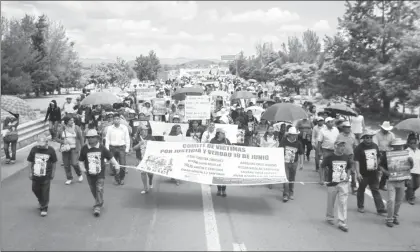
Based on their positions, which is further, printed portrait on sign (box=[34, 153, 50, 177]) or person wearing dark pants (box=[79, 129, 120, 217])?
person wearing dark pants (box=[79, 129, 120, 217])

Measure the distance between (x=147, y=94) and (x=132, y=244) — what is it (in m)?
16.5

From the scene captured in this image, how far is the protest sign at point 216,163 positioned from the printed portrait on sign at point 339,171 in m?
1.16

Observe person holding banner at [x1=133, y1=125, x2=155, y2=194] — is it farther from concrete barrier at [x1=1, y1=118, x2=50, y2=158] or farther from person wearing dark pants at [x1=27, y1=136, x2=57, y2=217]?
concrete barrier at [x1=1, y1=118, x2=50, y2=158]

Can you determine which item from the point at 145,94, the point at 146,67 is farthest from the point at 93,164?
the point at 146,67

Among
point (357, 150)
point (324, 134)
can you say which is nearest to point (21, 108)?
point (324, 134)

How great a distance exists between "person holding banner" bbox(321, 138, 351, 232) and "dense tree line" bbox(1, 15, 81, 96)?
2571 cm

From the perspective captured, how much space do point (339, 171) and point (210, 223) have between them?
2.46 metres

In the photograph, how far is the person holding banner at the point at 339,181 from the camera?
7.27 m

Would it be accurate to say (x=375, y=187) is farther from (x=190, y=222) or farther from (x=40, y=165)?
(x=40, y=165)

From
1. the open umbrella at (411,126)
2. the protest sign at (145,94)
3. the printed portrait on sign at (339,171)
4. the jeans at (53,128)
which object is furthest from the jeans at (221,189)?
the protest sign at (145,94)

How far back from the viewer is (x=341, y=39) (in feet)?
88.1

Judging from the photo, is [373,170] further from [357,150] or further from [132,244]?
[132,244]

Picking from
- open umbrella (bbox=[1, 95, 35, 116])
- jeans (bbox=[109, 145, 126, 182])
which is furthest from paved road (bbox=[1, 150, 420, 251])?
open umbrella (bbox=[1, 95, 35, 116])

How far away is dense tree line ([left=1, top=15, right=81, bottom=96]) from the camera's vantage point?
96.7ft
